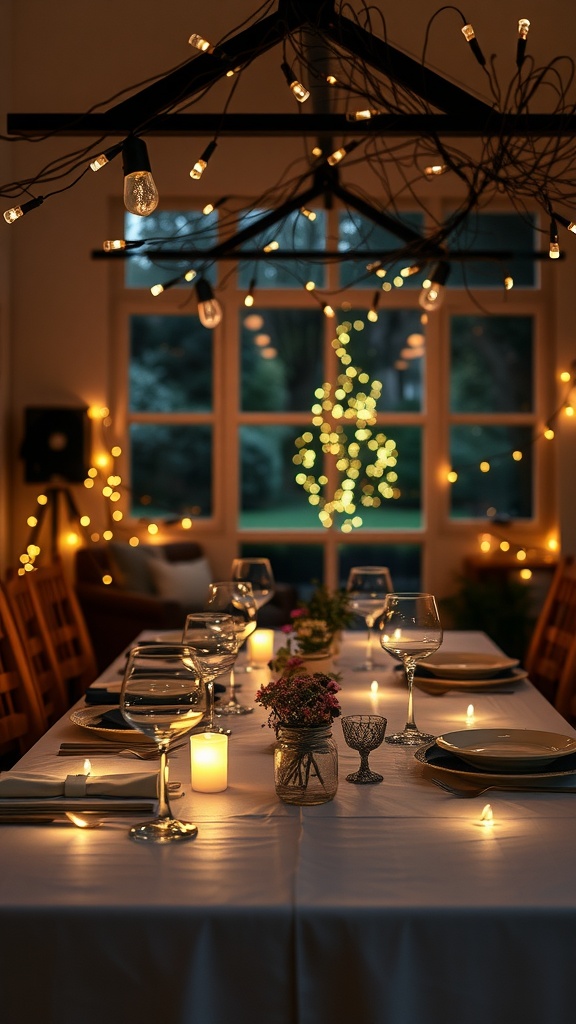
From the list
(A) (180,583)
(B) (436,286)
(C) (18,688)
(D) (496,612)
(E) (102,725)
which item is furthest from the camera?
(D) (496,612)

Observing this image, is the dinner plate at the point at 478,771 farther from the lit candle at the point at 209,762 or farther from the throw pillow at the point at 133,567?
the throw pillow at the point at 133,567

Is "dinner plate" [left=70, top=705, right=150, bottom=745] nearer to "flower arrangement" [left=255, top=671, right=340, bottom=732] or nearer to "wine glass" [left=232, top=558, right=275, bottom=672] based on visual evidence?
"flower arrangement" [left=255, top=671, right=340, bottom=732]

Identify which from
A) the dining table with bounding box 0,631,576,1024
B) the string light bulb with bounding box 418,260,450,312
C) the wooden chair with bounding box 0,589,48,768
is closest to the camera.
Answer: the dining table with bounding box 0,631,576,1024

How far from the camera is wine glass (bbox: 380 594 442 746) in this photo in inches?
80.1

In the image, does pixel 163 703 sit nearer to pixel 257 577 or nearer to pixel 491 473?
pixel 257 577

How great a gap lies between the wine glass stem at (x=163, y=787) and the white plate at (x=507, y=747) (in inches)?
20.0

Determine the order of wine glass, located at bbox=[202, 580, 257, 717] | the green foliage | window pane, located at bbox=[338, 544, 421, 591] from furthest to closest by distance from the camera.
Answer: window pane, located at bbox=[338, 544, 421, 591] < the green foliage < wine glass, located at bbox=[202, 580, 257, 717]

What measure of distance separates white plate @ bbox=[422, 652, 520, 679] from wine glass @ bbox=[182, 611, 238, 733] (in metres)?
0.77

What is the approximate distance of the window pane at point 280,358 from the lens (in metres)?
7.10

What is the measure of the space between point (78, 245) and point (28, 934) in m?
5.93

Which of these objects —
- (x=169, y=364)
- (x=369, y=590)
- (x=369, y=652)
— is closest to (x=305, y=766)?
(x=369, y=590)

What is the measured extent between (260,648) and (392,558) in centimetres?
410

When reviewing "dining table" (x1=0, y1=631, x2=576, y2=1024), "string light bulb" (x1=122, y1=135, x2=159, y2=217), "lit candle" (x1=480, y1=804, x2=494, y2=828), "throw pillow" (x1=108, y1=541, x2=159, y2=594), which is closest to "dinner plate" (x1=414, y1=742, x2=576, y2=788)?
"lit candle" (x1=480, y1=804, x2=494, y2=828)

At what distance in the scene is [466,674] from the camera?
8.90 ft
